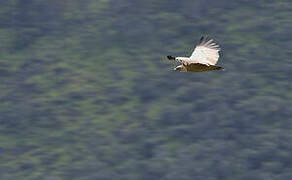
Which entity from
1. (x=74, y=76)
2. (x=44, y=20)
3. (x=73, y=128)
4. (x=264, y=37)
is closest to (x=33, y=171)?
(x=73, y=128)

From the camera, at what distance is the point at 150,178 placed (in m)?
43.6

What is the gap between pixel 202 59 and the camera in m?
19.1

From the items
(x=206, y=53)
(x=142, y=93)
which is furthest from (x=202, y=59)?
(x=142, y=93)

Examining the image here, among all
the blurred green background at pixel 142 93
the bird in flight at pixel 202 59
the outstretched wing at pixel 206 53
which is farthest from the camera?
the blurred green background at pixel 142 93

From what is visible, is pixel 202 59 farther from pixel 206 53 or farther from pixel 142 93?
pixel 142 93

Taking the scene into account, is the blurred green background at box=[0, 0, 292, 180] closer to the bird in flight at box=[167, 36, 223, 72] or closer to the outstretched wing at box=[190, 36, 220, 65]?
the outstretched wing at box=[190, 36, 220, 65]

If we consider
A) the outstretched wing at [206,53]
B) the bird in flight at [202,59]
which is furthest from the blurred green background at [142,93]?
the bird in flight at [202,59]

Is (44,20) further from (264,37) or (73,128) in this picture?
(264,37)

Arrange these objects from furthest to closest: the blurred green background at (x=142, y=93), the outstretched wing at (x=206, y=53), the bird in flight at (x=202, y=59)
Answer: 1. the blurred green background at (x=142, y=93)
2. the outstretched wing at (x=206, y=53)
3. the bird in flight at (x=202, y=59)

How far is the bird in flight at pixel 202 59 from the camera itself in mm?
17375

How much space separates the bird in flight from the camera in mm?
17375

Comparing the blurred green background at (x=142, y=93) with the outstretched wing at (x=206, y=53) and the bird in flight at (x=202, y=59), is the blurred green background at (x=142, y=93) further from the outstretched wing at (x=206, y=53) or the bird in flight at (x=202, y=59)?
the bird in flight at (x=202, y=59)

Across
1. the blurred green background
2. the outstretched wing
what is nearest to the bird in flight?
the outstretched wing

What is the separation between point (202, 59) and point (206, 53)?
3.49 feet
